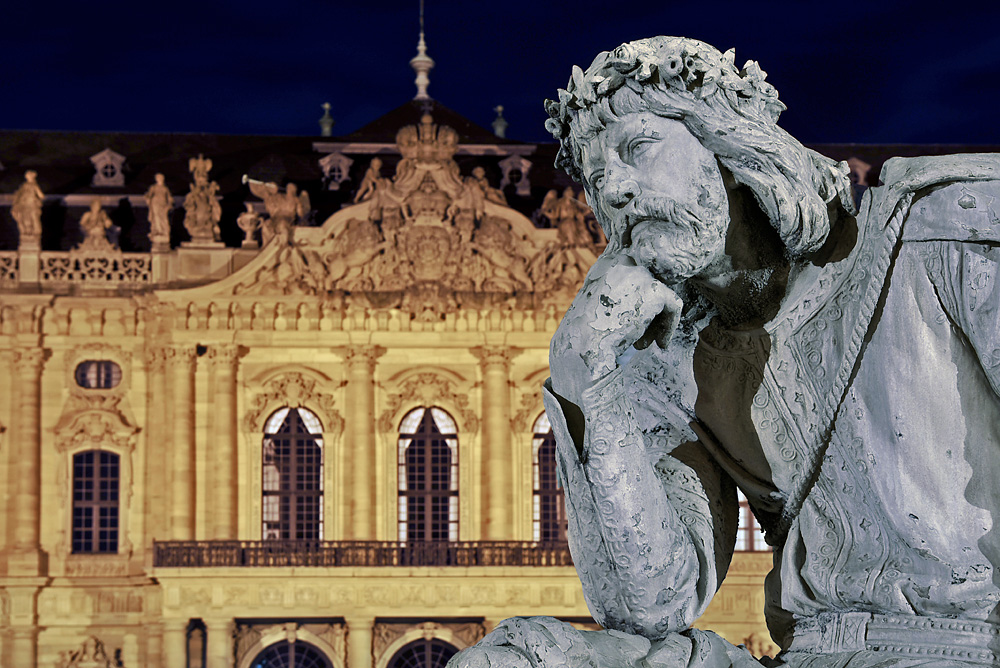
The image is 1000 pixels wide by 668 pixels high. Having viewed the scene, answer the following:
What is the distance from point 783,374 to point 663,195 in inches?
12.7

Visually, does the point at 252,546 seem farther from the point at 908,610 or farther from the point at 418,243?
the point at 908,610

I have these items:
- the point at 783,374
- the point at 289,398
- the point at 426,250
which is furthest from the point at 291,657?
the point at 783,374

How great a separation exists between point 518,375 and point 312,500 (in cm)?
475

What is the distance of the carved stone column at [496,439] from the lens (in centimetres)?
3225

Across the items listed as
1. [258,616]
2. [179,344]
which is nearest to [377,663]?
[258,616]

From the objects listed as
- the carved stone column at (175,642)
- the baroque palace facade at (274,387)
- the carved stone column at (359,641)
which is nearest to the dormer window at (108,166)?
the baroque palace facade at (274,387)

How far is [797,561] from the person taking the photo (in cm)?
200

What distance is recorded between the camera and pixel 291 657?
99.7 ft

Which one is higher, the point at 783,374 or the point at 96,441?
the point at 96,441

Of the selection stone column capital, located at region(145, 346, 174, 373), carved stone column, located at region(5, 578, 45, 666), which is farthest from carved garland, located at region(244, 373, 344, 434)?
carved stone column, located at region(5, 578, 45, 666)

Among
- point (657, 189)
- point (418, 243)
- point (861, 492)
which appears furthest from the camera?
point (418, 243)

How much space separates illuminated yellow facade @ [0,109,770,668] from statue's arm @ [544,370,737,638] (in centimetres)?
2945

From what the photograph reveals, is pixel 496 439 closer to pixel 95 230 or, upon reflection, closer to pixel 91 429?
pixel 91 429

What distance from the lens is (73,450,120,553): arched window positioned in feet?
107
